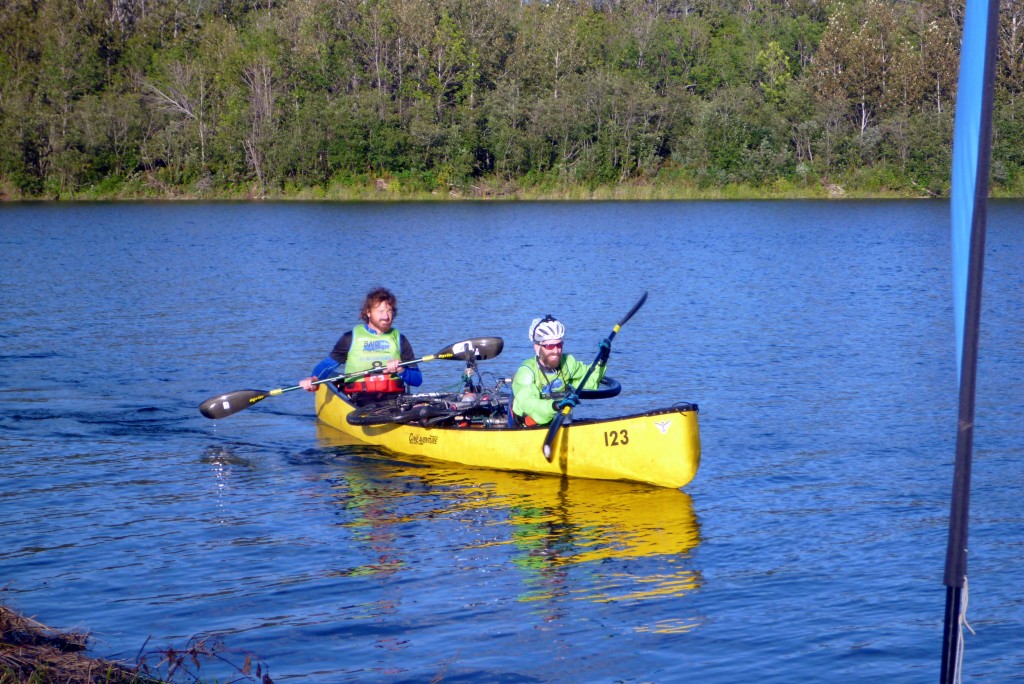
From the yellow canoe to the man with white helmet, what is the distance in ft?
0.65

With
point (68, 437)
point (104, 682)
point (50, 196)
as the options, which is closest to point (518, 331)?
point (68, 437)

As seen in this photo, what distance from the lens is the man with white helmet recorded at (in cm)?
1057

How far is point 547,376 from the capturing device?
1085 centimetres

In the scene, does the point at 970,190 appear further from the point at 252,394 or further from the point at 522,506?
the point at 252,394

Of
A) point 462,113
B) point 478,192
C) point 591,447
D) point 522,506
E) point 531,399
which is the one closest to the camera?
point 522,506

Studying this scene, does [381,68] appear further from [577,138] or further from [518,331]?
[518,331]

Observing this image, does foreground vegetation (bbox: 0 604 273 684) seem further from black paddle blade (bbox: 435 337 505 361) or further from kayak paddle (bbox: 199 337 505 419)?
kayak paddle (bbox: 199 337 505 419)

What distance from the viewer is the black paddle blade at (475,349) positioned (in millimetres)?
12695

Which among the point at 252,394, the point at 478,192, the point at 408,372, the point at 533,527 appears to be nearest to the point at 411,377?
the point at 408,372

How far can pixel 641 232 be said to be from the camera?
4247 cm

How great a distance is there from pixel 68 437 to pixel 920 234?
3333cm

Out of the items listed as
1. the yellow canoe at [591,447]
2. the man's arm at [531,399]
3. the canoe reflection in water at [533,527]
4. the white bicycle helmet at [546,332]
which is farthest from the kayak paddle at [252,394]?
the white bicycle helmet at [546,332]

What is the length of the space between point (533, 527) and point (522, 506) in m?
0.67

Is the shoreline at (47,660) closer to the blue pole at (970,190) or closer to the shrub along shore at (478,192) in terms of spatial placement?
the blue pole at (970,190)
